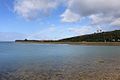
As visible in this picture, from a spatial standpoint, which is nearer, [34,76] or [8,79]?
[8,79]

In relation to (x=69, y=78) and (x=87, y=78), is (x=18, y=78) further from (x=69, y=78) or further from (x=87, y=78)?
(x=87, y=78)

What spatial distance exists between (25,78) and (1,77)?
248 cm

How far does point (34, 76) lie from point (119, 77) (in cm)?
845

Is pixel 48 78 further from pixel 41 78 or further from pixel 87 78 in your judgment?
pixel 87 78

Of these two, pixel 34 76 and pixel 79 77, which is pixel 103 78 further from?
pixel 34 76

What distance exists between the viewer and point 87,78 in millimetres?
21938

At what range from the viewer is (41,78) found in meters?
21.9

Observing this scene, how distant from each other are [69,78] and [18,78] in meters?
4.90

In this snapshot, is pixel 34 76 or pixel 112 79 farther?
pixel 34 76

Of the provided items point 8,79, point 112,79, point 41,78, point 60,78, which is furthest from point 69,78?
point 8,79

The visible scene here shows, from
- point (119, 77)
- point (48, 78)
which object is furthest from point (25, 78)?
point (119, 77)

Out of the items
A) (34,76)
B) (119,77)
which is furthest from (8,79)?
(119,77)

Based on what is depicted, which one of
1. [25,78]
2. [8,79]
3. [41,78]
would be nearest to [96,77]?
[41,78]

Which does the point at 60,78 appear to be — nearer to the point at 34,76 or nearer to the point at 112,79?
the point at 34,76
